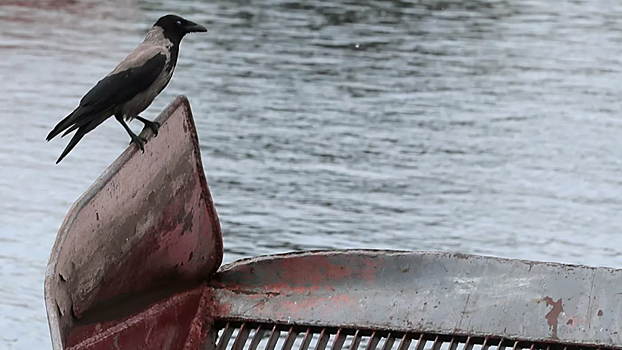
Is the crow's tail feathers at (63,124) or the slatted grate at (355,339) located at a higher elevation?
the crow's tail feathers at (63,124)

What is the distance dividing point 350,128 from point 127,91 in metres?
8.66

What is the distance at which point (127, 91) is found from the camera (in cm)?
448

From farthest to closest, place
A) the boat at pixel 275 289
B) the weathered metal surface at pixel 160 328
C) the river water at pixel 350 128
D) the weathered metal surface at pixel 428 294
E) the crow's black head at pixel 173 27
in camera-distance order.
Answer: the river water at pixel 350 128 < the crow's black head at pixel 173 27 < the weathered metal surface at pixel 428 294 < the boat at pixel 275 289 < the weathered metal surface at pixel 160 328

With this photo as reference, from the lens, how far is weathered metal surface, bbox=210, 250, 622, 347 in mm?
4230

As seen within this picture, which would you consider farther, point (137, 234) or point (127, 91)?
Answer: point (127, 91)

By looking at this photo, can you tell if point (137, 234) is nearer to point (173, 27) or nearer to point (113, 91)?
point (113, 91)

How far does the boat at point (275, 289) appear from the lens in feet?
13.4

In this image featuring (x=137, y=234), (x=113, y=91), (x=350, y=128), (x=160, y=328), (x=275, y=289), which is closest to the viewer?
(x=137, y=234)

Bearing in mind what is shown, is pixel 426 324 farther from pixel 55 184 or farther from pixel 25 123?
pixel 25 123

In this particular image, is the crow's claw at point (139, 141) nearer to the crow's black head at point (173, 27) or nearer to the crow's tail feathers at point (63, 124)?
the crow's tail feathers at point (63, 124)

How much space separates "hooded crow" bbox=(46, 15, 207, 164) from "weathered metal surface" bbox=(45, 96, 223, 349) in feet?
0.45

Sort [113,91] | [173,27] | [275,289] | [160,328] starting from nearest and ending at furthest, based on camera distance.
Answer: [160,328] → [113,91] → [275,289] → [173,27]

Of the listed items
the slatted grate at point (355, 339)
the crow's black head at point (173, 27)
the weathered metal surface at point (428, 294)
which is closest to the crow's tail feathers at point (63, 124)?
the crow's black head at point (173, 27)

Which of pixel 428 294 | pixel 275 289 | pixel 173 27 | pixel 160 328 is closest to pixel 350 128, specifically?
pixel 173 27
